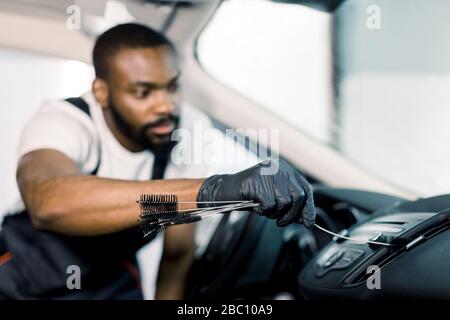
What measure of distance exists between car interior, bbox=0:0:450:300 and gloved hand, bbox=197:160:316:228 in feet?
0.84

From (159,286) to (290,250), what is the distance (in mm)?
509

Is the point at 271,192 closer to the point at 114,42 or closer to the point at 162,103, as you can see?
the point at 162,103

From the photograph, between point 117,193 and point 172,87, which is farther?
point 172,87

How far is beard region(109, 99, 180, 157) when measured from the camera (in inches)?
68.9

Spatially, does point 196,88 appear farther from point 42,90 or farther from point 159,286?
point 159,286

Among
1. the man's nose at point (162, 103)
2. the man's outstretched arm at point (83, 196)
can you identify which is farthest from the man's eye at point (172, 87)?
the man's outstretched arm at point (83, 196)

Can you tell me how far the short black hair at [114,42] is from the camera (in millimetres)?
1717

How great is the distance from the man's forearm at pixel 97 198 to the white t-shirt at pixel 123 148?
0.41ft

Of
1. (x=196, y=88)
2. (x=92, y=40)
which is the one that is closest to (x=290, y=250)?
(x=196, y=88)

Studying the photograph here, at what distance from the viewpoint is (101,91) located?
1734 millimetres

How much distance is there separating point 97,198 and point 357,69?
96 cm

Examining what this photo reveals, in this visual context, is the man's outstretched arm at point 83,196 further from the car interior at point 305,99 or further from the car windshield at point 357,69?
the car windshield at point 357,69

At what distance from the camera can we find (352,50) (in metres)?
1.93

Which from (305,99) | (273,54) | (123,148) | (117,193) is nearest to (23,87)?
(123,148)
